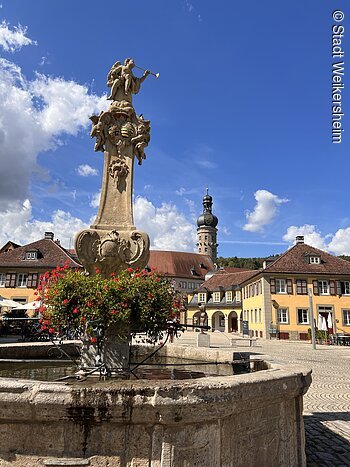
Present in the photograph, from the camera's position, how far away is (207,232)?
95.8 metres

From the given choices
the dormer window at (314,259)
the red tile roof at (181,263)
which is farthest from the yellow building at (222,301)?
the red tile roof at (181,263)

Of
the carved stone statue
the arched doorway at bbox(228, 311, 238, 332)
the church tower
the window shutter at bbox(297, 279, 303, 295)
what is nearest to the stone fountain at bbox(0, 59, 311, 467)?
the carved stone statue

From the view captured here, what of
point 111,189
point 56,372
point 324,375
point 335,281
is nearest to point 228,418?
point 56,372

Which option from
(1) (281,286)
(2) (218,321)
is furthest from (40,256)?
(2) (218,321)

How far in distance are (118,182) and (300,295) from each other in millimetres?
32874

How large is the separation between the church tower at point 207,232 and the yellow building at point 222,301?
32.8 meters

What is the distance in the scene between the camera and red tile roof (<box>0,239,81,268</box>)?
37906 millimetres

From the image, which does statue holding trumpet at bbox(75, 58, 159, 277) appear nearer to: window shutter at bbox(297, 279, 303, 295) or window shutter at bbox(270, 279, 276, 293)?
Answer: window shutter at bbox(270, 279, 276, 293)

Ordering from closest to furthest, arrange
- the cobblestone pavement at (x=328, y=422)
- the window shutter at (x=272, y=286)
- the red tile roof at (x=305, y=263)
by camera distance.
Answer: the cobblestone pavement at (x=328, y=422)
the window shutter at (x=272, y=286)
the red tile roof at (x=305, y=263)

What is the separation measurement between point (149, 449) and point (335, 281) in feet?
125

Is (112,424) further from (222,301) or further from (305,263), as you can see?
(222,301)

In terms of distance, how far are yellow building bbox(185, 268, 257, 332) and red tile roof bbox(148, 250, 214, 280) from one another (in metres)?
19.3

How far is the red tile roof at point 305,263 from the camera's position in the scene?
37.2 metres

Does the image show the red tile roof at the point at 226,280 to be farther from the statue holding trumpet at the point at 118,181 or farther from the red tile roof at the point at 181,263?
the statue holding trumpet at the point at 118,181
